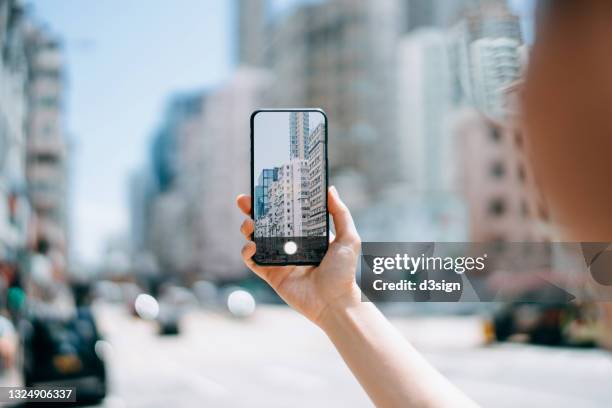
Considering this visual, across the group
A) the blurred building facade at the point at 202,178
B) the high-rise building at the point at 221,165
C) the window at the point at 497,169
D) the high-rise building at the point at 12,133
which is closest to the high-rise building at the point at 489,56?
the high-rise building at the point at 12,133

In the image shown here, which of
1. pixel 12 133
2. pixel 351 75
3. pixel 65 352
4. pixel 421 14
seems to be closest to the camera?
pixel 65 352

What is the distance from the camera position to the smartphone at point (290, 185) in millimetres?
743

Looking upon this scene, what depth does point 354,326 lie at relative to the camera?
24.8 inches

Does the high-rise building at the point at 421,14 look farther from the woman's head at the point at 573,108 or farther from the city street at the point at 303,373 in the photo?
the woman's head at the point at 573,108

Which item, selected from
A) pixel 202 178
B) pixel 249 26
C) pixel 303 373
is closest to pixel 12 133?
pixel 303 373

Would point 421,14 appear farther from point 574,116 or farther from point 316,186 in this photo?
point 574,116

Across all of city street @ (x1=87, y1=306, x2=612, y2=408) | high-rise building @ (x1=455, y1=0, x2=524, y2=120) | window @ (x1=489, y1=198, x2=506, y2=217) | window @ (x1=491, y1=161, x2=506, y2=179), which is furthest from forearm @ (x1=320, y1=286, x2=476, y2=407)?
window @ (x1=491, y1=161, x2=506, y2=179)

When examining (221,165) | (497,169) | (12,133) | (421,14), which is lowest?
(221,165)

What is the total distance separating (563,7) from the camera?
0.37 metres

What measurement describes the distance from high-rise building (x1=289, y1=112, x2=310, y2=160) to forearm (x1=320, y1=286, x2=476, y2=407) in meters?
0.20

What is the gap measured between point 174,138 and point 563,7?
2517 inches

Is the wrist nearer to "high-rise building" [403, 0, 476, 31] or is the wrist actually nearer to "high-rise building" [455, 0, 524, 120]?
"high-rise building" [455, 0, 524, 120]

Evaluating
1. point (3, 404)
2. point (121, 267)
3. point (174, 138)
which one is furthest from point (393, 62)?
point (174, 138)

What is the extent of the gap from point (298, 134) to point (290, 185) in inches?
2.3
